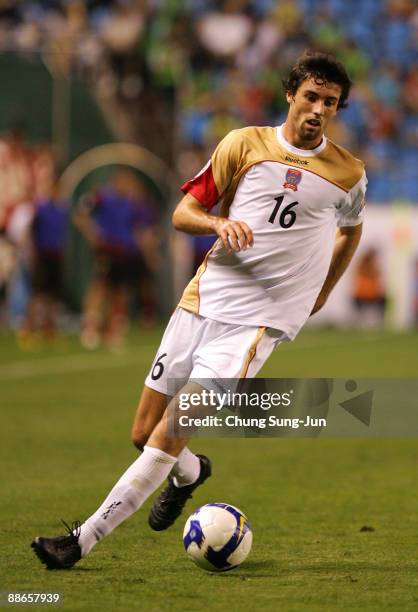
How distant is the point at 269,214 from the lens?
527cm

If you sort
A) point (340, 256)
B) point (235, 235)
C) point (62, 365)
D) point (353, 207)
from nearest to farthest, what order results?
point (235, 235) < point (353, 207) < point (340, 256) < point (62, 365)

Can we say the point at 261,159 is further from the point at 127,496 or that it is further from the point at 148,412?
the point at 127,496

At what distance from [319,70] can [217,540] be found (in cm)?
187

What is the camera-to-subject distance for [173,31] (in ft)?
73.6

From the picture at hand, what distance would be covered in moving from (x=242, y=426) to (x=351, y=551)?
698 millimetres

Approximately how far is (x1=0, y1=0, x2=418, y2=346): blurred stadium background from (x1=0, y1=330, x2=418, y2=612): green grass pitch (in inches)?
289

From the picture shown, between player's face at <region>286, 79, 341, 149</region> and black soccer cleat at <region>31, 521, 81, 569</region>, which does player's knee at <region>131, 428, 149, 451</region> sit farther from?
player's face at <region>286, 79, 341, 149</region>

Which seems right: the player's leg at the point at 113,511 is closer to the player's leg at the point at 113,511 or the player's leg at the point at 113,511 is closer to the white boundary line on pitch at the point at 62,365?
the player's leg at the point at 113,511

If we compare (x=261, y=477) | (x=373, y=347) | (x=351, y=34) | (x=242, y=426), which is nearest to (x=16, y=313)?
(x=373, y=347)

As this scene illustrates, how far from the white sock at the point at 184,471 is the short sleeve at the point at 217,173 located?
46.8 inches

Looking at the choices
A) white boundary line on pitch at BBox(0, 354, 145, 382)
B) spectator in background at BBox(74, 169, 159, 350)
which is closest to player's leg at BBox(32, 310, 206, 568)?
white boundary line on pitch at BBox(0, 354, 145, 382)

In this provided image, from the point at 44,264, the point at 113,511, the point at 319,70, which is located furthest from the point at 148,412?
the point at 44,264

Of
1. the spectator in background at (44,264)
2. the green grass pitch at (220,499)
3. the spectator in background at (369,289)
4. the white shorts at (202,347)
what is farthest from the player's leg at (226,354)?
the spectator in background at (369,289)

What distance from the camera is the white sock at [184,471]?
5.77 meters
